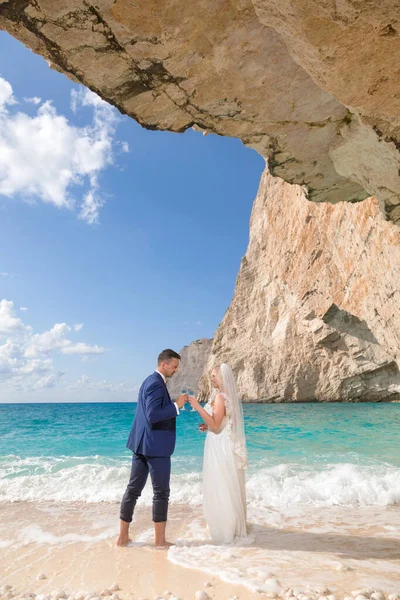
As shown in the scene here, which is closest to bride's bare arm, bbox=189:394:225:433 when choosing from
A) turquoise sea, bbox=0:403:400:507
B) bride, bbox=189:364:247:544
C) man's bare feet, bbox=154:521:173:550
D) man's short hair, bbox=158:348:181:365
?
bride, bbox=189:364:247:544

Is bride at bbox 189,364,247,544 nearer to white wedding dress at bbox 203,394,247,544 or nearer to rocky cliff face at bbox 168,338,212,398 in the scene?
white wedding dress at bbox 203,394,247,544

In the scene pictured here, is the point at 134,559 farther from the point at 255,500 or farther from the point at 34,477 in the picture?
the point at 34,477

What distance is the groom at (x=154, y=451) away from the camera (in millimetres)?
4109

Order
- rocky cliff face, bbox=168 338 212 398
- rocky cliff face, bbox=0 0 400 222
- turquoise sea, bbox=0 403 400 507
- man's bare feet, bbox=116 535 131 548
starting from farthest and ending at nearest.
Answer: rocky cliff face, bbox=168 338 212 398
turquoise sea, bbox=0 403 400 507
man's bare feet, bbox=116 535 131 548
rocky cliff face, bbox=0 0 400 222

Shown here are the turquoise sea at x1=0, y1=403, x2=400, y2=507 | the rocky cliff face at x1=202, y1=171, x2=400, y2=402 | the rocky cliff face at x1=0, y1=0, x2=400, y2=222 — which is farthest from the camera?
the rocky cliff face at x1=202, y1=171, x2=400, y2=402

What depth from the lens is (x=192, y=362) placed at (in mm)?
91312

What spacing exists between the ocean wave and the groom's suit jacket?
2.56 m

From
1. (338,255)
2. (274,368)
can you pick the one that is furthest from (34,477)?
(274,368)

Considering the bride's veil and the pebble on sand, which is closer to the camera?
the pebble on sand

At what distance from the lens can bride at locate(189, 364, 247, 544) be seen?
13.8ft

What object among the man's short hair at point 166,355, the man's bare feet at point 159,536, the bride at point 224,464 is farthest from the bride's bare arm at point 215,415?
the man's bare feet at point 159,536

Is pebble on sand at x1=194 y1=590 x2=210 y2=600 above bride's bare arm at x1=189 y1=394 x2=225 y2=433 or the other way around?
the other way around

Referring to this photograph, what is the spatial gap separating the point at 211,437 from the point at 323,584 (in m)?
1.78

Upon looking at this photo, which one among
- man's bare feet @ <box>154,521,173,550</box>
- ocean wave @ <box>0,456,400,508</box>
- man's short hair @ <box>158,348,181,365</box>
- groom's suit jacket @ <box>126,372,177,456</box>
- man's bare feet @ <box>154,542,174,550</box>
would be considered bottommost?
ocean wave @ <box>0,456,400,508</box>
